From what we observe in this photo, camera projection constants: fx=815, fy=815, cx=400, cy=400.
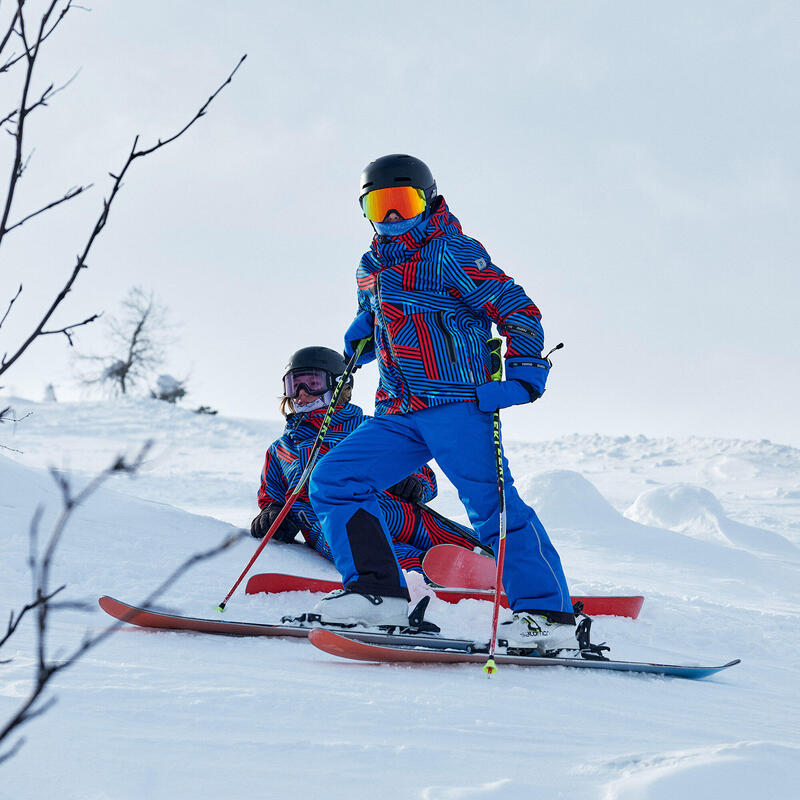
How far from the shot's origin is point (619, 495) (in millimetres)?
13172

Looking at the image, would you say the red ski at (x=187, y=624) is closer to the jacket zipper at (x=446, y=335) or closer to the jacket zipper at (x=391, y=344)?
the jacket zipper at (x=391, y=344)

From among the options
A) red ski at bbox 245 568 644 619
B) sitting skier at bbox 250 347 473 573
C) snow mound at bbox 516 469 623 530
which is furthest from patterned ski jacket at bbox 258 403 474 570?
snow mound at bbox 516 469 623 530

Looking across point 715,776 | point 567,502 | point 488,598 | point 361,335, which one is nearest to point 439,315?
point 361,335

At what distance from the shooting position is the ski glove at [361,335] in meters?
3.59

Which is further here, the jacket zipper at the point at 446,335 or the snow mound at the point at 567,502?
the snow mound at the point at 567,502

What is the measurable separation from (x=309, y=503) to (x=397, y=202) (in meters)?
2.24

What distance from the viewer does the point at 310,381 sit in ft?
15.9

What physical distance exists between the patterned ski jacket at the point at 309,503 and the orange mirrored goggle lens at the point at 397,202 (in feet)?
5.76

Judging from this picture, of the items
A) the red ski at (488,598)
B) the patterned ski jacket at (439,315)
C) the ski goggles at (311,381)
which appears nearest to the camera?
the patterned ski jacket at (439,315)

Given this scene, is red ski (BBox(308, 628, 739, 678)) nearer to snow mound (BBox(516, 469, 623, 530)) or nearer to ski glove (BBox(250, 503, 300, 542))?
ski glove (BBox(250, 503, 300, 542))

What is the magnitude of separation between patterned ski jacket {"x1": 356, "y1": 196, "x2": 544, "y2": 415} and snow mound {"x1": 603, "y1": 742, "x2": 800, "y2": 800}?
1.73 metres

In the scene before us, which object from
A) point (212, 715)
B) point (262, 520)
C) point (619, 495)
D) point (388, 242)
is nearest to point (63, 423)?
point (619, 495)

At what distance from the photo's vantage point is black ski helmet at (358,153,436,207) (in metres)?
3.22

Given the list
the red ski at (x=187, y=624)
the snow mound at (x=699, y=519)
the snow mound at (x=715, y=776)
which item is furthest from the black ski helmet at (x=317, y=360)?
the snow mound at (x=699, y=519)
